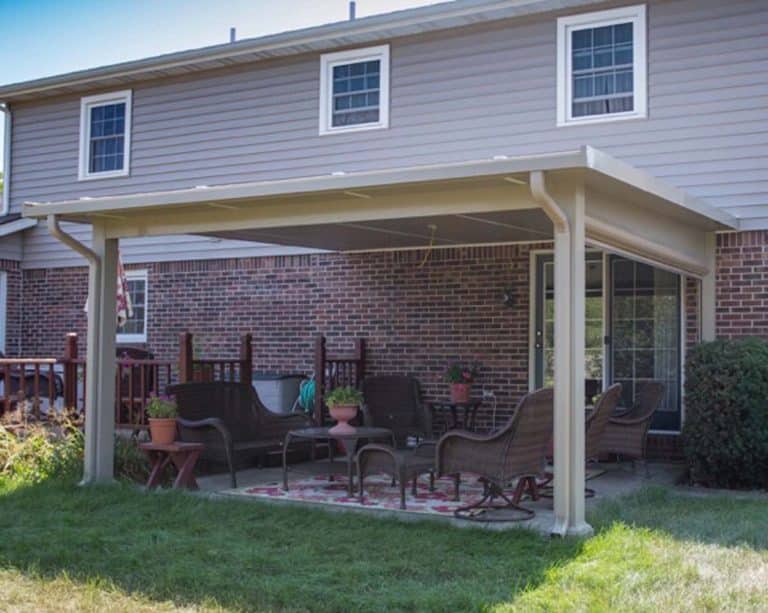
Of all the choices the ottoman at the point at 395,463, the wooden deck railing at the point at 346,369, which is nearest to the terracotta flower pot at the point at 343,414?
the ottoman at the point at 395,463

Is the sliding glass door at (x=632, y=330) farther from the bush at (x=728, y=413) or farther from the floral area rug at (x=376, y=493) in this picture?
the floral area rug at (x=376, y=493)

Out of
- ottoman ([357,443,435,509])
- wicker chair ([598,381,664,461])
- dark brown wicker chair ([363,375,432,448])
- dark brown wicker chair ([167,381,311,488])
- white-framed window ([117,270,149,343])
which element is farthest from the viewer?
white-framed window ([117,270,149,343])

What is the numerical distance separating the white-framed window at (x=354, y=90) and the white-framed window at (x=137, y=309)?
3.64 meters

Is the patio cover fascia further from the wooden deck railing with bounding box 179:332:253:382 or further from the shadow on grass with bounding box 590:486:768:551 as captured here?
the wooden deck railing with bounding box 179:332:253:382

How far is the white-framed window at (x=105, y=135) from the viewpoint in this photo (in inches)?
541

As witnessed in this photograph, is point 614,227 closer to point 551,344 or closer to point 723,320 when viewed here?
point 723,320

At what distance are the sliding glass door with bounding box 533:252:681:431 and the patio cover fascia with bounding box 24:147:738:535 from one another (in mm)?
597

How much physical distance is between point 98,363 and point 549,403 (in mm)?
4016

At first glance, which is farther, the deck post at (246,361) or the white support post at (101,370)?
the deck post at (246,361)

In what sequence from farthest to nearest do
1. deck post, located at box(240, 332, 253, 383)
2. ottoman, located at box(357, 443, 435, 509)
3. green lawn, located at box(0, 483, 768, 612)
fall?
deck post, located at box(240, 332, 253, 383), ottoman, located at box(357, 443, 435, 509), green lawn, located at box(0, 483, 768, 612)

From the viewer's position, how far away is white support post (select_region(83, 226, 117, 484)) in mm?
8516

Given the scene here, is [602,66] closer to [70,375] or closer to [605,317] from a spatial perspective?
[605,317]

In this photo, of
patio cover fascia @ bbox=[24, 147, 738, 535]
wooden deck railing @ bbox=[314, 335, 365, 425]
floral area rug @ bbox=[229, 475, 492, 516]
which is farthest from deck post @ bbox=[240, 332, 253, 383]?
patio cover fascia @ bbox=[24, 147, 738, 535]

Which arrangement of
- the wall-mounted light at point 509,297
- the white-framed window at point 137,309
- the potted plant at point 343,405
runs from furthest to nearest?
the white-framed window at point 137,309 < the wall-mounted light at point 509,297 < the potted plant at point 343,405
